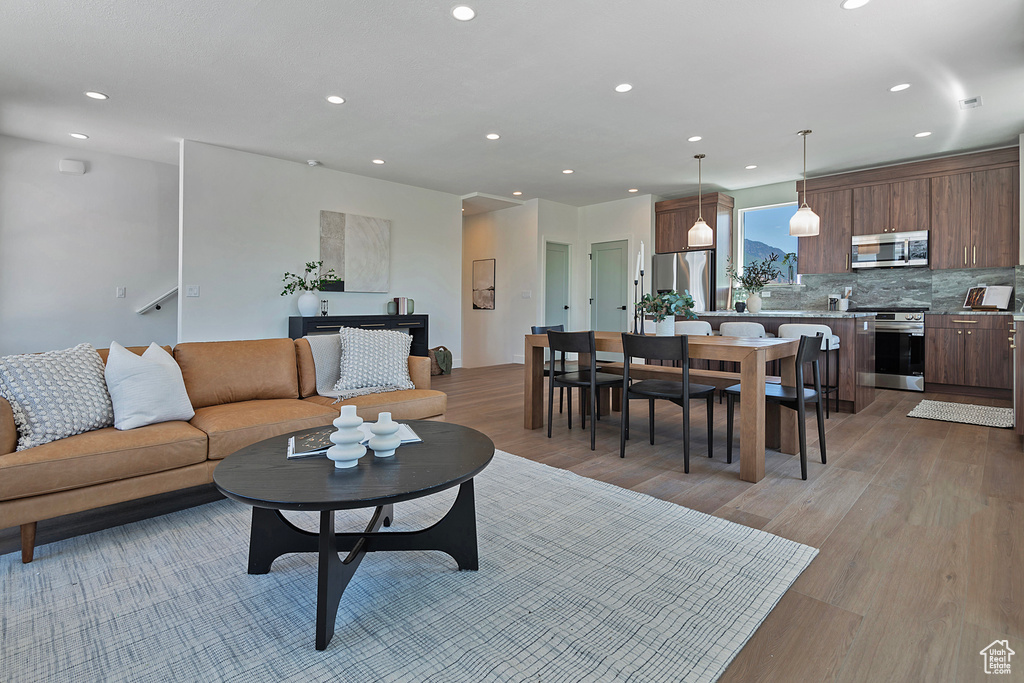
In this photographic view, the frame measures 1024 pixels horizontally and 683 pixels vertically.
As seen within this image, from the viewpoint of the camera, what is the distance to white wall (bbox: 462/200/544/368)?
794 cm

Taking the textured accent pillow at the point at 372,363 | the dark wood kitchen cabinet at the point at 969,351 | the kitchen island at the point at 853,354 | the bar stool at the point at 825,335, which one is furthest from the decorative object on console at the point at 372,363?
the dark wood kitchen cabinet at the point at 969,351

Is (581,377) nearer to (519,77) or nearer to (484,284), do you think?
(519,77)

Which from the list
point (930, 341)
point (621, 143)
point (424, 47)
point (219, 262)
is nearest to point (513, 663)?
point (424, 47)

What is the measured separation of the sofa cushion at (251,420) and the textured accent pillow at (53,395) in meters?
0.42

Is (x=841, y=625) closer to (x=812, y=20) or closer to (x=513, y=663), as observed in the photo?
(x=513, y=663)

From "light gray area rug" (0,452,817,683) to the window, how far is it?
18.4ft

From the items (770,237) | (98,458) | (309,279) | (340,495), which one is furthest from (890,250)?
(98,458)

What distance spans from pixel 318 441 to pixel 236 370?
146 centimetres

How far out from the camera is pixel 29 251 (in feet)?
16.3

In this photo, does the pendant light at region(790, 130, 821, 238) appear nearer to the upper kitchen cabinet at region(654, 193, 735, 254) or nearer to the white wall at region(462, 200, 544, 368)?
the upper kitchen cabinet at region(654, 193, 735, 254)

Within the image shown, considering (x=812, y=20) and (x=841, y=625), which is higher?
(x=812, y=20)

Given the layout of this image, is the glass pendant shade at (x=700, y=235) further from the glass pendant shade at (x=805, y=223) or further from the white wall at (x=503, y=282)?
the white wall at (x=503, y=282)

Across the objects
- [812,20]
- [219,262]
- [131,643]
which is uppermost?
[812,20]

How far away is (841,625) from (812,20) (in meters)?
3.11
